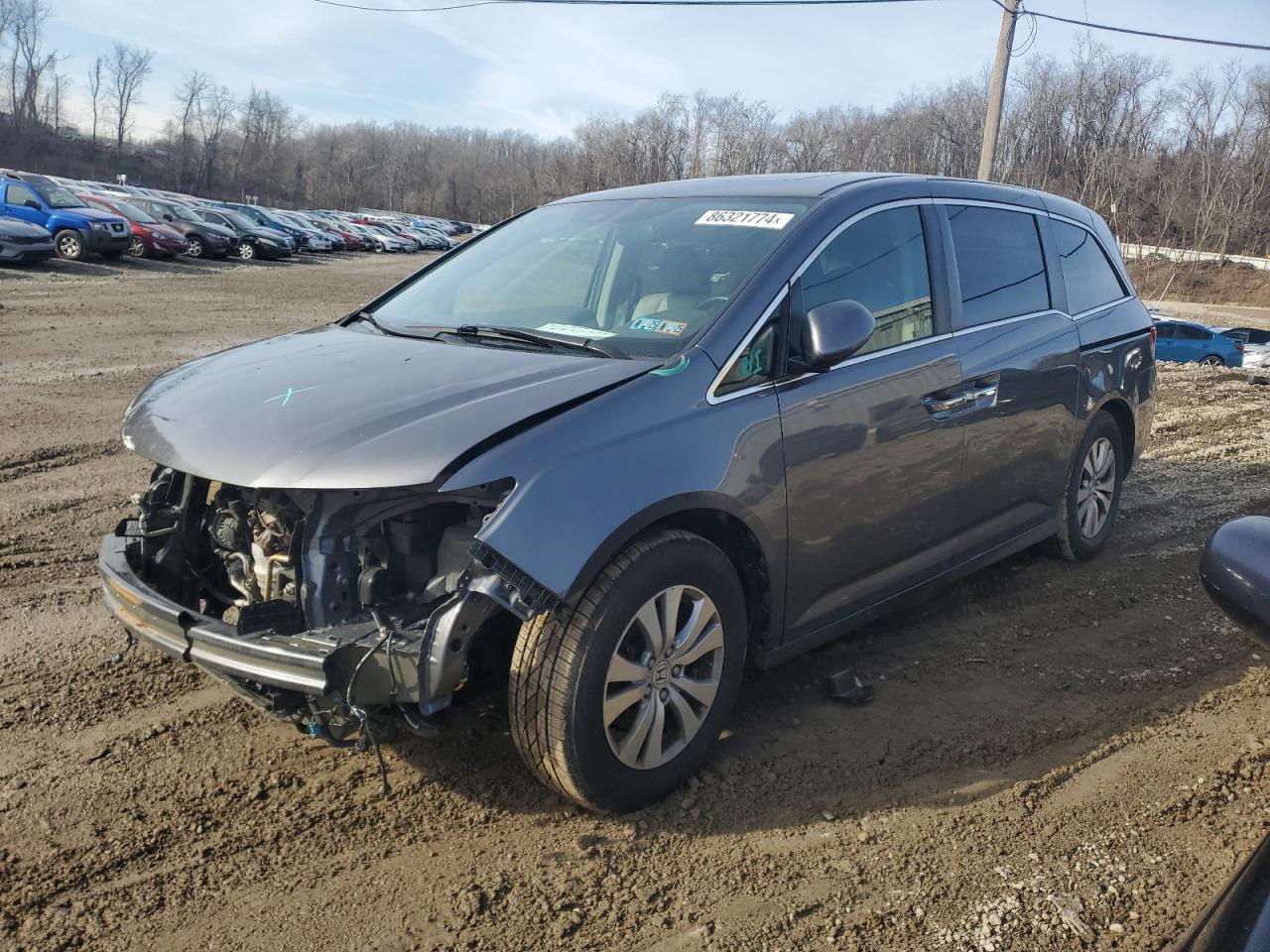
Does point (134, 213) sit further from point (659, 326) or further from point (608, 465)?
point (608, 465)

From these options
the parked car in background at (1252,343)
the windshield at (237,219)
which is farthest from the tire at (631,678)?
the windshield at (237,219)

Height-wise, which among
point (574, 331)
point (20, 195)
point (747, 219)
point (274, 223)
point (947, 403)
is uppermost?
point (274, 223)

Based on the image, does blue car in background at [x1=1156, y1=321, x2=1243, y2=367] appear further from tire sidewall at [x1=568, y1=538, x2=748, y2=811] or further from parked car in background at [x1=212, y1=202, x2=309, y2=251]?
parked car in background at [x1=212, y1=202, x2=309, y2=251]

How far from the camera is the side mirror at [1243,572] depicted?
1.68 metres

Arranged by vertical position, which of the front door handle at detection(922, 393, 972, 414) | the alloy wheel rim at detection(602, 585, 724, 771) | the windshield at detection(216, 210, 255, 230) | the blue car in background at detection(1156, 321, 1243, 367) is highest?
the windshield at detection(216, 210, 255, 230)

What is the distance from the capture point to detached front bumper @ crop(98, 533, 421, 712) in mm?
2674

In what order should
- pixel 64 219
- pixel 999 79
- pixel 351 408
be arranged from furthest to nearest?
1. pixel 64 219
2. pixel 999 79
3. pixel 351 408

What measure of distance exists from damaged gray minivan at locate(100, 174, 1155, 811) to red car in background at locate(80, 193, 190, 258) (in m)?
25.8

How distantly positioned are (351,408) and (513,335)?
2.64 feet

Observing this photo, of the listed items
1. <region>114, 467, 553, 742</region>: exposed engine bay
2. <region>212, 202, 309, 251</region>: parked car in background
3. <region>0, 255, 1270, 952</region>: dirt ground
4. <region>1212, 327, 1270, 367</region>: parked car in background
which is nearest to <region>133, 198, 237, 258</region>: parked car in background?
<region>212, 202, 309, 251</region>: parked car in background

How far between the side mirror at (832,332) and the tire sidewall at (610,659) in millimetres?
752

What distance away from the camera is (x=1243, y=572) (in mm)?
1723

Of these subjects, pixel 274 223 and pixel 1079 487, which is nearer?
pixel 1079 487

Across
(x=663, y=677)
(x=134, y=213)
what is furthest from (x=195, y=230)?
(x=663, y=677)
